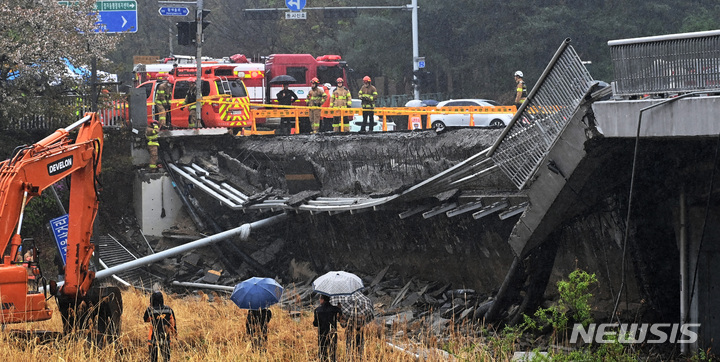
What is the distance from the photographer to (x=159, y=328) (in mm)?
9320

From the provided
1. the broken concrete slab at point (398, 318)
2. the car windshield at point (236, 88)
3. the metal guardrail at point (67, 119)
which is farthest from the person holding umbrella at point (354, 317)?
the car windshield at point (236, 88)

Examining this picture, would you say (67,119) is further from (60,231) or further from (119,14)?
(60,231)

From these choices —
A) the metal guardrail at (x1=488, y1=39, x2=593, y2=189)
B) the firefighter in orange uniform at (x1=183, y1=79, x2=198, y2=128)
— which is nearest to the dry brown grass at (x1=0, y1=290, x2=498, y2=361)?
the metal guardrail at (x1=488, y1=39, x2=593, y2=189)

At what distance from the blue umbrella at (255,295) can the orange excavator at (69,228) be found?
1.79 m

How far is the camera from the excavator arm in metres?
9.92

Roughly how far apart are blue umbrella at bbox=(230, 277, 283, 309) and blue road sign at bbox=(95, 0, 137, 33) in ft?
40.9

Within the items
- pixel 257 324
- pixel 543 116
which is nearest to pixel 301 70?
pixel 543 116

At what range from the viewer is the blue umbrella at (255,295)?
32.5ft

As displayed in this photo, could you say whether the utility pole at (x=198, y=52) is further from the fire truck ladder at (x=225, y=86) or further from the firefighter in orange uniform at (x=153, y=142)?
the fire truck ladder at (x=225, y=86)

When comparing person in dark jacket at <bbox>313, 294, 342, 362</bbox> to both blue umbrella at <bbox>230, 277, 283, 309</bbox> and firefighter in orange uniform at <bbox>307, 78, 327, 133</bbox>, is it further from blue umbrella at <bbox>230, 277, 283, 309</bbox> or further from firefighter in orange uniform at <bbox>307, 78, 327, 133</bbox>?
firefighter in orange uniform at <bbox>307, 78, 327, 133</bbox>

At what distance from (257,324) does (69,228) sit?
110 inches

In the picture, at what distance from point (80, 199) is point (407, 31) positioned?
3626 centimetres

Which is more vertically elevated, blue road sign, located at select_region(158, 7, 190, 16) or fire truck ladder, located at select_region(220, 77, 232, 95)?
blue road sign, located at select_region(158, 7, 190, 16)

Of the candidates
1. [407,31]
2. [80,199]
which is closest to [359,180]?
[80,199]
